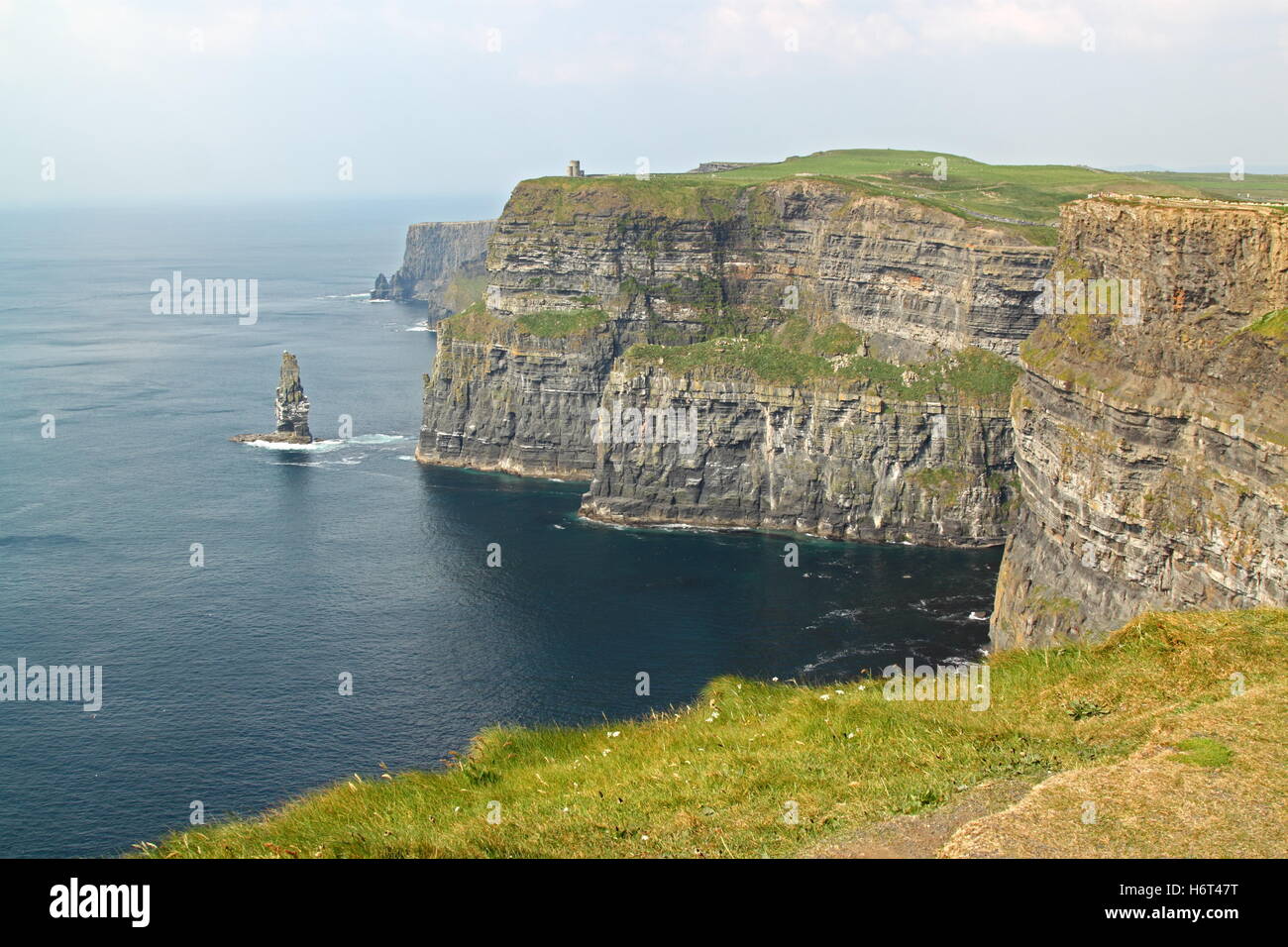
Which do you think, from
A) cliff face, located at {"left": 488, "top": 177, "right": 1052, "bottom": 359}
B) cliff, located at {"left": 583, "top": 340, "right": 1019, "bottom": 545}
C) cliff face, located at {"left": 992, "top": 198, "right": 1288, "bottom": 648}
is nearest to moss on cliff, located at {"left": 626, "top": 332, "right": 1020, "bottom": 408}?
cliff, located at {"left": 583, "top": 340, "right": 1019, "bottom": 545}

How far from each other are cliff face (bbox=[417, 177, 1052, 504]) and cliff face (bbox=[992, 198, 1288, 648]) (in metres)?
46.1

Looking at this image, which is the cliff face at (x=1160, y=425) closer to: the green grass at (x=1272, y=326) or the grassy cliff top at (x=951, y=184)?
the green grass at (x=1272, y=326)

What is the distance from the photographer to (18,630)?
85750 mm

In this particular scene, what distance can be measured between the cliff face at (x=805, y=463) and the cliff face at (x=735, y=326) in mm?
219

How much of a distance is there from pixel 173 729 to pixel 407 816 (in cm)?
5382

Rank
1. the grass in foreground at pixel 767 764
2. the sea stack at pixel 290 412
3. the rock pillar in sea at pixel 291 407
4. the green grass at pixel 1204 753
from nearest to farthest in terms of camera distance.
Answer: the green grass at pixel 1204 753
the grass in foreground at pixel 767 764
the sea stack at pixel 290 412
the rock pillar in sea at pixel 291 407

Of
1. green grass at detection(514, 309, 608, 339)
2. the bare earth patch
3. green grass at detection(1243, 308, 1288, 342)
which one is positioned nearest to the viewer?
the bare earth patch

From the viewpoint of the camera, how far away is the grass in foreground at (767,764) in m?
19.8

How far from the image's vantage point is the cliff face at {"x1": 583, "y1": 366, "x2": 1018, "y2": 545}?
382 ft

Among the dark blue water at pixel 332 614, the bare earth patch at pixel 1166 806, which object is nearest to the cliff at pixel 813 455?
the dark blue water at pixel 332 614

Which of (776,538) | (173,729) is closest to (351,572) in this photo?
(173,729)

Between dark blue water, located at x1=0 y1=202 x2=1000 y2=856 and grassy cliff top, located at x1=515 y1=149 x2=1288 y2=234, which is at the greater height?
grassy cliff top, located at x1=515 y1=149 x2=1288 y2=234

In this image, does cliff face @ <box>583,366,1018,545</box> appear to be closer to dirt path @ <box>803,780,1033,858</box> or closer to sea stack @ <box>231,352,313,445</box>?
sea stack @ <box>231,352,313,445</box>

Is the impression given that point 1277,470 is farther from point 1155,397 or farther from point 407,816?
point 407,816
